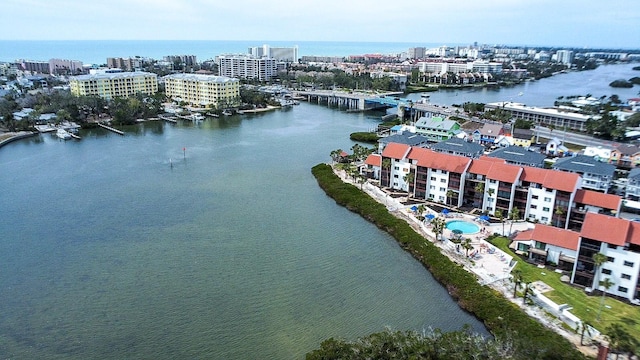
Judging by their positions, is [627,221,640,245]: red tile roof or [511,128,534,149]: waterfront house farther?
[511,128,534,149]: waterfront house

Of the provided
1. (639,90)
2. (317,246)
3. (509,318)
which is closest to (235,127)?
(317,246)

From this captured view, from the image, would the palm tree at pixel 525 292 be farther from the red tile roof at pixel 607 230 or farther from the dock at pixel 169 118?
the dock at pixel 169 118

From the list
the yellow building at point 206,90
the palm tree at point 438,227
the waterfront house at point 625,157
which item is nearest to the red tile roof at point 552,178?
the palm tree at point 438,227

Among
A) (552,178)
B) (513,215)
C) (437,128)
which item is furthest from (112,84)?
(552,178)

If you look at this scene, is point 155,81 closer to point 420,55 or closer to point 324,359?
point 324,359

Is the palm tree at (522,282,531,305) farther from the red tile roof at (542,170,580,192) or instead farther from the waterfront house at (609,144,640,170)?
the waterfront house at (609,144,640,170)

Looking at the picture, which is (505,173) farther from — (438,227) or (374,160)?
(374,160)

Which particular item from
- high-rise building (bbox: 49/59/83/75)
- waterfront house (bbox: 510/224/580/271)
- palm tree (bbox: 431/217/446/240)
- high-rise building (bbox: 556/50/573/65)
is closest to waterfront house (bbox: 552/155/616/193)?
waterfront house (bbox: 510/224/580/271)
